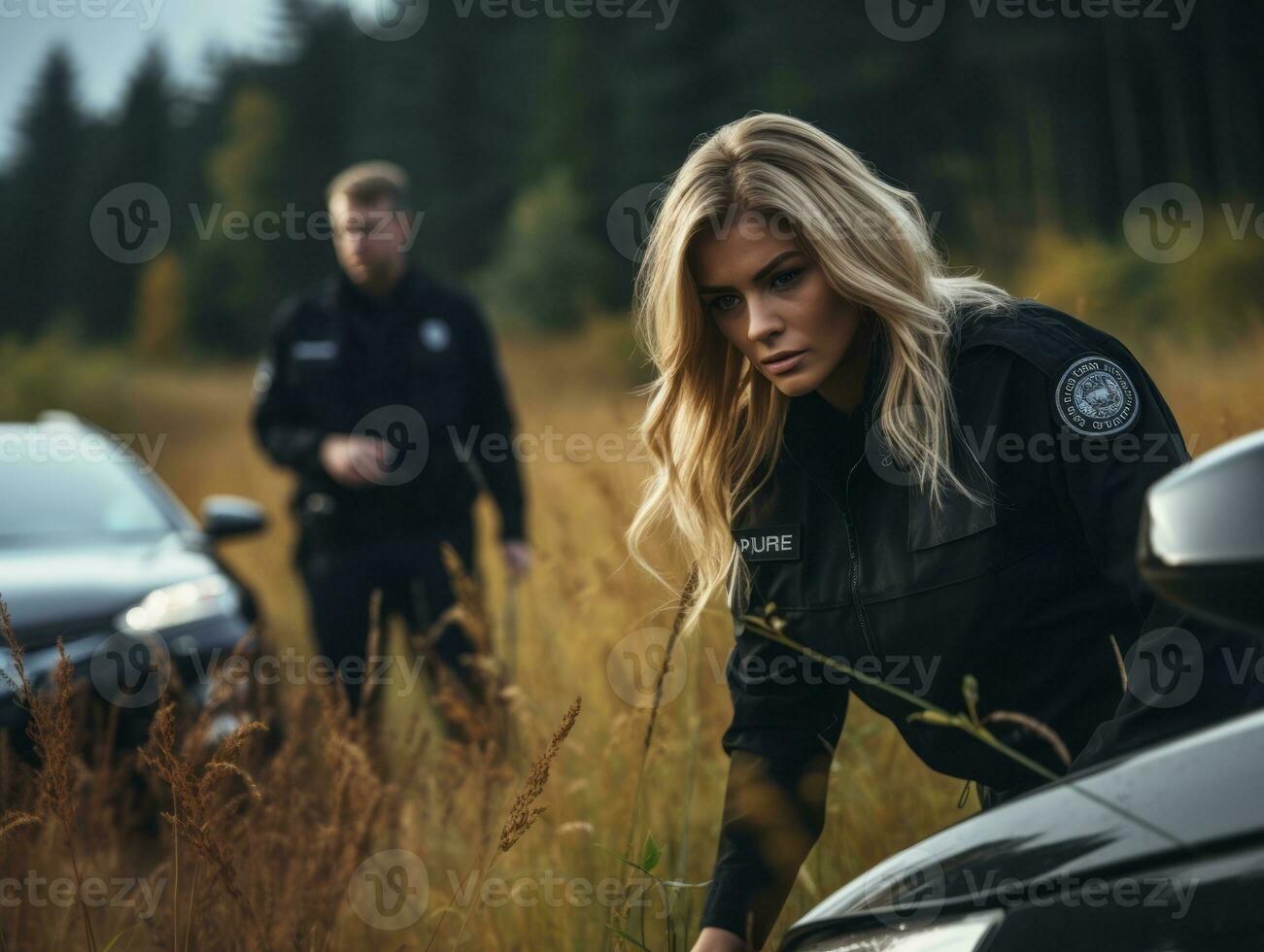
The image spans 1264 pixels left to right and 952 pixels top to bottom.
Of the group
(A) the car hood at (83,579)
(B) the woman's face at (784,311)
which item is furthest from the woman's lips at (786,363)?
(A) the car hood at (83,579)

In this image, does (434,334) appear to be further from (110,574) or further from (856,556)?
(856,556)

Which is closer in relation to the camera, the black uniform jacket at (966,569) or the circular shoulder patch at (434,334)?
the black uniform jacket at (966,569)

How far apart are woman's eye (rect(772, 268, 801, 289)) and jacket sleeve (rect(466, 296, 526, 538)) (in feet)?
9.81

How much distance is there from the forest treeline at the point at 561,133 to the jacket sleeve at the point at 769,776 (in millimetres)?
4344

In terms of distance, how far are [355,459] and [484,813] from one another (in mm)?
2029

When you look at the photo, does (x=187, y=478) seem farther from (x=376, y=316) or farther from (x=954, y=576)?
(x=954, y=576)

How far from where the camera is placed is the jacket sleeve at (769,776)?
1808mm

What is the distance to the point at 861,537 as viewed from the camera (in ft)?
6.34

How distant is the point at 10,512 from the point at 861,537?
398 centimetres

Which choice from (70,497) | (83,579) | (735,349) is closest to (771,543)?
(735,349)

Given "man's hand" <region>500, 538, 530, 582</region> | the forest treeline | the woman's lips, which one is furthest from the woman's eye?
the forest treeline

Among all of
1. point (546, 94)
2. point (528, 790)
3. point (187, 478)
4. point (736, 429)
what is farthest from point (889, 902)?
point (546, 94)

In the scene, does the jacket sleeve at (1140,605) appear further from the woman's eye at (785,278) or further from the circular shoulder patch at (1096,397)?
the woman's eye at (785,278)

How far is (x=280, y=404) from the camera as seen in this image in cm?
511
